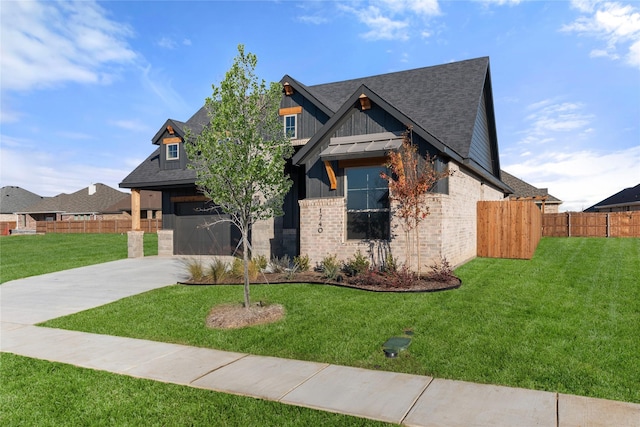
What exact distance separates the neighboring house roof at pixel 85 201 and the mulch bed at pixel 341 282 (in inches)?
1807

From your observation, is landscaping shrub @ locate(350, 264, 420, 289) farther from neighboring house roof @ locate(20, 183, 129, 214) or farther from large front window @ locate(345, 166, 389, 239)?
neighboring house roof @ locate(20, 183, 129, 214)

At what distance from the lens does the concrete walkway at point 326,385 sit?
14.0ft

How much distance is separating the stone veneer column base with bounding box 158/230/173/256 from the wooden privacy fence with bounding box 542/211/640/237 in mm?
23211

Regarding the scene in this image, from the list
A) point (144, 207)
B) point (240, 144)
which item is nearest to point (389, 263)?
point (240, 144)

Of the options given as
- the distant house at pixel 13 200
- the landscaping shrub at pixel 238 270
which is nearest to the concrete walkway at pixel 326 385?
the landscaping shrub at pixel 238 270

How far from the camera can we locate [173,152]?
2106cm

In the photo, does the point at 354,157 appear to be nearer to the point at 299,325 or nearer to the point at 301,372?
the point at 299,325

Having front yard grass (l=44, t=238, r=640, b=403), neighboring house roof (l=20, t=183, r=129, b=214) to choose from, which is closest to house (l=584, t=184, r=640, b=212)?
front yard grass (l=44, t=238, r=640, b=403)

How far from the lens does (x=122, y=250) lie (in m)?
24.7

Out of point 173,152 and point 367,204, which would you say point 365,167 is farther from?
point 173,152

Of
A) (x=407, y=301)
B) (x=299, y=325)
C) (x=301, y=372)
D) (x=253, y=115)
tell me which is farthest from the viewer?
(x=407, y=301)

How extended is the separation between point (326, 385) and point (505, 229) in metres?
13.2

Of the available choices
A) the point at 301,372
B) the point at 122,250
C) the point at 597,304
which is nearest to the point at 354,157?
the point at 597,304

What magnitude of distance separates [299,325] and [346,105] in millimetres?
8053
